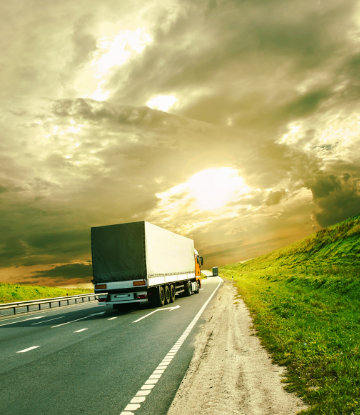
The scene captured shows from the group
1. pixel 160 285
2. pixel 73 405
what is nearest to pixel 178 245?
pixel 160 285

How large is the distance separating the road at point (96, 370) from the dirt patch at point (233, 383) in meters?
0.25

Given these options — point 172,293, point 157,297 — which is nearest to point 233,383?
point 157,297

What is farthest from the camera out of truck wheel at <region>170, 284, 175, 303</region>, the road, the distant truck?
truck wheel at <region>170, 284, 175, 303</region>

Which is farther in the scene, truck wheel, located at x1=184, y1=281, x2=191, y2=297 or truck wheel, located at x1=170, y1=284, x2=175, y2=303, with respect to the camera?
truck wheel, located at x1=184, y1=281, x2=191, y2=297

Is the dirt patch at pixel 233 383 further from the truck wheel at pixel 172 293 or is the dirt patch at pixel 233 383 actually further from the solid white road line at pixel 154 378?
the truck wheel at pixel 172 293

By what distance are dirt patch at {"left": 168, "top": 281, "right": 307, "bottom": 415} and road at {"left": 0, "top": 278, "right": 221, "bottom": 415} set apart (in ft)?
0.81

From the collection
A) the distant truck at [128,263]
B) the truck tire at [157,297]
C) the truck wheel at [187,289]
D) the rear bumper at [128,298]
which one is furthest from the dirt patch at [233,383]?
the truck wheel at [187,289]

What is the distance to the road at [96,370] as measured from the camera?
16.2 ft

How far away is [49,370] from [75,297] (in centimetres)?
2615

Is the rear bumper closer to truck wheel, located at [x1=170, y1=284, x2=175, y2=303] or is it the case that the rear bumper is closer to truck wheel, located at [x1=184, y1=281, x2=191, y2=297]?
truck wheel, located at [x1=170, y1=284, x2=175, y2=303]

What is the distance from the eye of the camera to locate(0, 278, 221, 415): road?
494 centimetres

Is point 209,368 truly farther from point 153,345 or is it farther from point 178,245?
point 178,245

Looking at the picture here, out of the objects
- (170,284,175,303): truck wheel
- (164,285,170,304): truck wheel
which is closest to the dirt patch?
(164,285,170,304): truck wheel

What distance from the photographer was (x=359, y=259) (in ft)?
95.9
